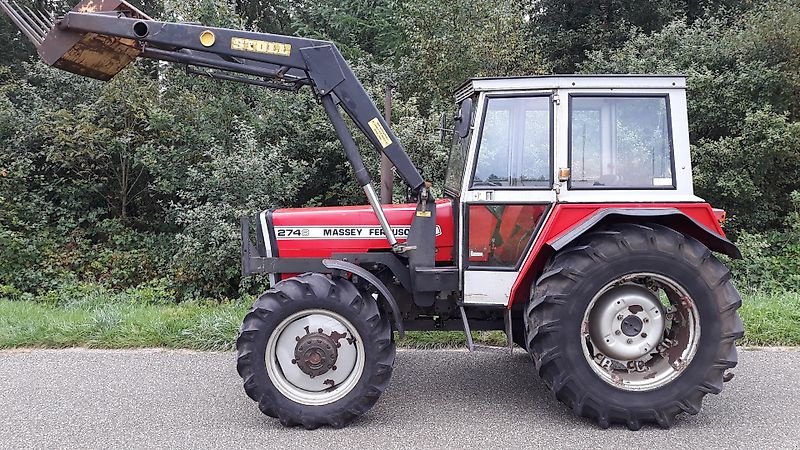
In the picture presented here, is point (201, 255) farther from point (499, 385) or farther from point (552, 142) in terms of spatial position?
point (552, 142)

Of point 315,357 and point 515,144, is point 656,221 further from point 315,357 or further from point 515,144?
point 315,357

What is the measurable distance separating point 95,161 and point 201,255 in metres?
3.77

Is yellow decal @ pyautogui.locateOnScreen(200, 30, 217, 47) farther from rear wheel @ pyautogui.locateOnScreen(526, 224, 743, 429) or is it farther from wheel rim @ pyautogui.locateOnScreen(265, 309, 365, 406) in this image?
rear wheel @ pyautogui.locateOnScreen(526, 224, 743, 429)

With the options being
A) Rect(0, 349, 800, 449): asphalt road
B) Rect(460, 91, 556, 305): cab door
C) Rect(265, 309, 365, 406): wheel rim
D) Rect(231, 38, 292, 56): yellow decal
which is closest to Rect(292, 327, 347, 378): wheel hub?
Rect(265, 309, 365, 406): wheel rim

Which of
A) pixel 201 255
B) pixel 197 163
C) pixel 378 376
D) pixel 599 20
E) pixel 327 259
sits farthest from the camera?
pixel 599 20

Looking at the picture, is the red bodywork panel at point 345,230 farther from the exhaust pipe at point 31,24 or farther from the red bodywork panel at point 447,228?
the exhaust pipe at point 31,24

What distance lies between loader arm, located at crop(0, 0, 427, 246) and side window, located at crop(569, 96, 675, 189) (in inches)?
42.9

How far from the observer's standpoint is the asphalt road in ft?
12.2

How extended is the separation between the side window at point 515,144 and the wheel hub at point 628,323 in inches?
34.6

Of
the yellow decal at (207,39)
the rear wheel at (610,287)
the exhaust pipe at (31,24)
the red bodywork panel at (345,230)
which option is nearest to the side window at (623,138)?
the rear wheel at (610,287)

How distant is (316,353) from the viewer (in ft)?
12.9

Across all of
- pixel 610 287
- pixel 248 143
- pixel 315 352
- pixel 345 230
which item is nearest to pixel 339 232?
pixel 345 230

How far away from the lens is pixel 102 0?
3.94 metres

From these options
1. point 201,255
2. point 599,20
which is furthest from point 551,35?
point 201,255
